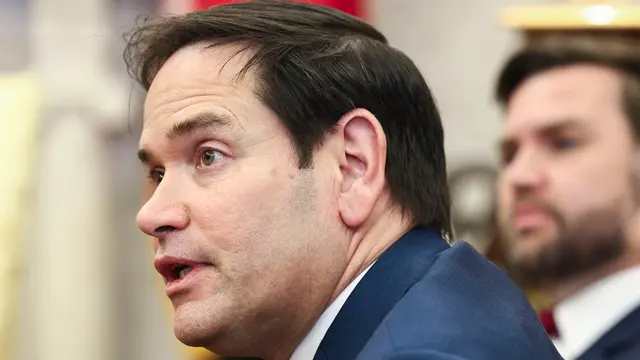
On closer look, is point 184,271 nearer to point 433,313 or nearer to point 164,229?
point 164,229

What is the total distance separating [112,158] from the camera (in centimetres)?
304

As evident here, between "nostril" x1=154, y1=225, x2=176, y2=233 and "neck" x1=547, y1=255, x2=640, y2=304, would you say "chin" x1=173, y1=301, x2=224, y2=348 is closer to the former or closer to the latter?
"nostril" x1=154, y1=225, x2=176, y2=233

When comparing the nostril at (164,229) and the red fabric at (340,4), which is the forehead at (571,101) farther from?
the nostril at (164,229)

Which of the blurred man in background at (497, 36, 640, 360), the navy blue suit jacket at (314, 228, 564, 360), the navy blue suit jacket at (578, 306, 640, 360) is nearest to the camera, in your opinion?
the navy blue suit jacket at (314, 228, 564, 360)

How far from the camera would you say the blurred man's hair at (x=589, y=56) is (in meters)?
2.30

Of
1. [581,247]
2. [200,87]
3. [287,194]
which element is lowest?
[581,247]

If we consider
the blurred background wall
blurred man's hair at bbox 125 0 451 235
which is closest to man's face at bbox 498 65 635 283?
the blurred background wall

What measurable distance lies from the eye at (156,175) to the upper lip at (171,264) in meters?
0.13


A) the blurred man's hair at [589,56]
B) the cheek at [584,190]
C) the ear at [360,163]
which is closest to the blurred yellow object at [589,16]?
the blurred man's hair at [589,56]

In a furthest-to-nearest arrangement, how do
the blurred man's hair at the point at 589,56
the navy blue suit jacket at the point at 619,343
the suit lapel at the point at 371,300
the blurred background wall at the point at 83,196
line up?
the blurred background wall at the point at 83,196 → the blurred man's hair at the point at 589,56 → the navy blue suit jacket at the point at 619,343 → the suit lapel at the point at 371,300

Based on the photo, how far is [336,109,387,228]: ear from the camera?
1.26m

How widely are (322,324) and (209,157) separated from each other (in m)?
0.25

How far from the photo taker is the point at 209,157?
49.4 inches

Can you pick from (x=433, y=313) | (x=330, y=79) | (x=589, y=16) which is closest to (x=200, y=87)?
(x=330, y=79)
